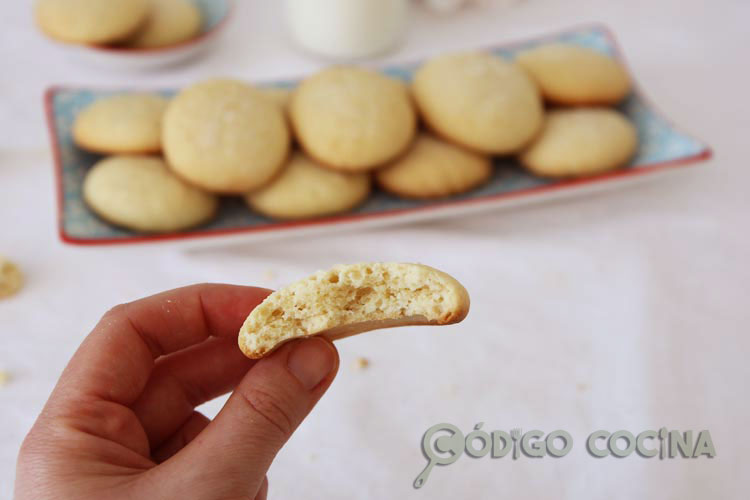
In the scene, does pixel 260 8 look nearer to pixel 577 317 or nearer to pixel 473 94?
pixel 473 94

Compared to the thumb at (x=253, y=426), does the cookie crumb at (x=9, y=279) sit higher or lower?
lower

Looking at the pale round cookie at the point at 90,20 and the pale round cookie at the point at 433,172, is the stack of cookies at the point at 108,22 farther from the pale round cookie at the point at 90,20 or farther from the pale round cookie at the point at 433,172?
the pale round cookie at the point at 433,172

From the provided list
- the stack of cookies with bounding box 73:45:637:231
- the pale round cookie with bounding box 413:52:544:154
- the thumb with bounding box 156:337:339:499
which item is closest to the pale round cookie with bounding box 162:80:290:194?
the stack of cookies with bounding box 73:45:637:231

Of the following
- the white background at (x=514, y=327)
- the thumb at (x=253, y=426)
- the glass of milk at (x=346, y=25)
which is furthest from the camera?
the glass of milk at (x=346, y=25)

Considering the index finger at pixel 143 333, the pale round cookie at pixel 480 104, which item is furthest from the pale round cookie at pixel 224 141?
the index finger at pixel 143 333

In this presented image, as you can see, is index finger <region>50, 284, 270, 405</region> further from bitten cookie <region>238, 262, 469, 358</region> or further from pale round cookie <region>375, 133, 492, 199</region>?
pale round cookie <region>375, 133, 492, 199</region>

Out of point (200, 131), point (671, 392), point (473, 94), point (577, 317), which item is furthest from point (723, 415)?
point (200, 131)

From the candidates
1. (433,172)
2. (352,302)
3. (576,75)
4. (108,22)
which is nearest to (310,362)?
(352,302)

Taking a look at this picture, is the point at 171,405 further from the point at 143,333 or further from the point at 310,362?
the point at 310,362
